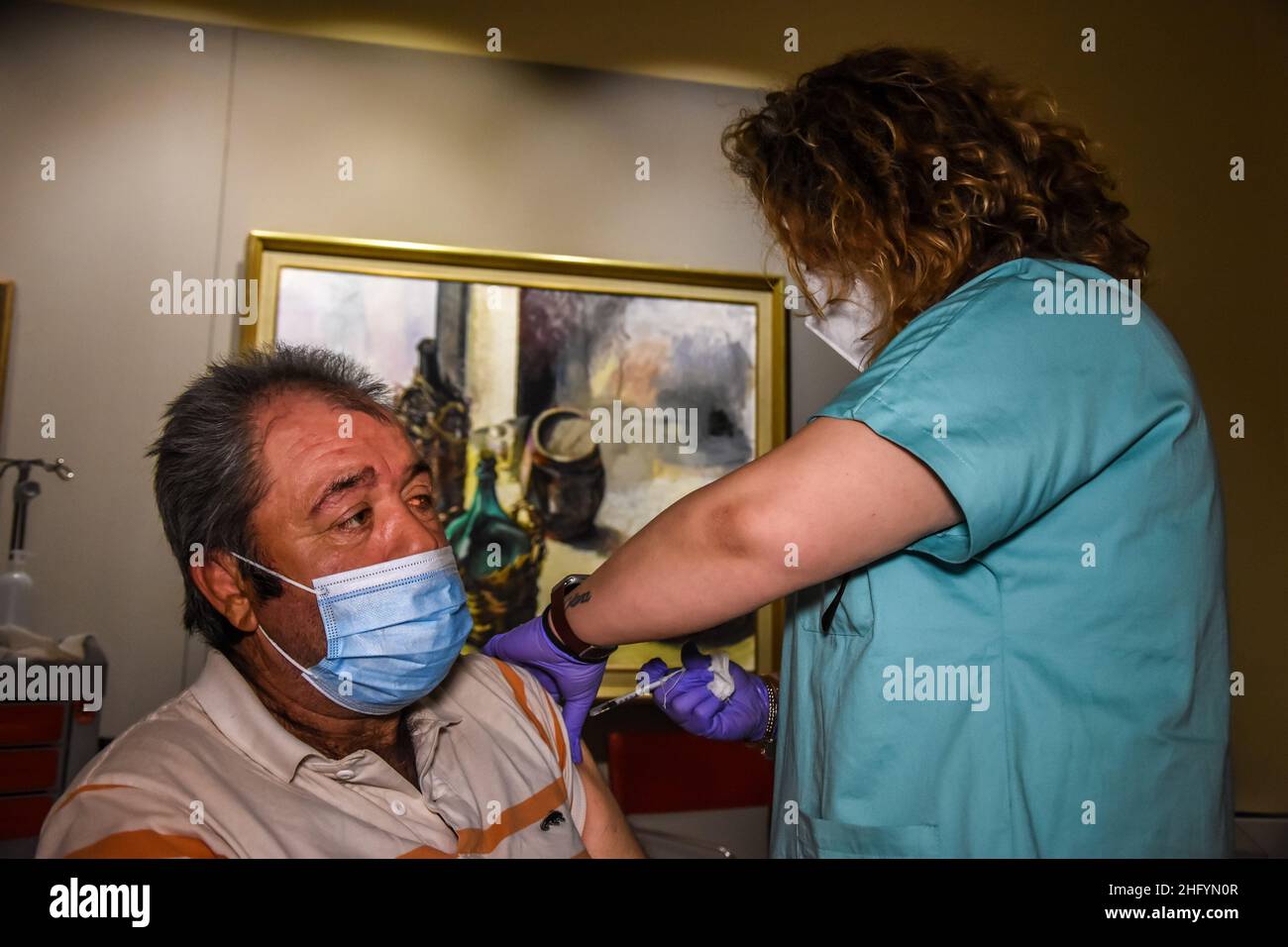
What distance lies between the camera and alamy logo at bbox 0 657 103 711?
214 cm

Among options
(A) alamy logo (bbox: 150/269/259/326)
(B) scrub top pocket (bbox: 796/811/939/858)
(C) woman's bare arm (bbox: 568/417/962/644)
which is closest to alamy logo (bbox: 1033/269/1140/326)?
(C) woman's bare arm (bbox: 568/417/962/644)

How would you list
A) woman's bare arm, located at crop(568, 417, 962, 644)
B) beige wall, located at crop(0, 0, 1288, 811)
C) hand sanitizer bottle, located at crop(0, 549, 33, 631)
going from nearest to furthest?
woman's bare arm, located at crop(568, 417, 962, 644)
hand sanitizer bottle, located at crop(0, 549, 33, 631)
beige wall, located at crop(0, 0, 1288, 811)

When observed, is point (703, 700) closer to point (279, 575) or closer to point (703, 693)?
point (703, 693)

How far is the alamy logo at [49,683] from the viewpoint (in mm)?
2145

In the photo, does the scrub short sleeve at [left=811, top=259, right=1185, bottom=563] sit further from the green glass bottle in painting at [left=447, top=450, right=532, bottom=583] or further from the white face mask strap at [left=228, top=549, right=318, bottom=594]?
the green glass bottle in painting at [left=447, top=450, right=532, bottom=583]

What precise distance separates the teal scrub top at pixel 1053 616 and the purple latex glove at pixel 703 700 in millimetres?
381

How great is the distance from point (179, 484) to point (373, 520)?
0.85ft

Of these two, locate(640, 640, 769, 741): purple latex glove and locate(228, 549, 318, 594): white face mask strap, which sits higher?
locate(228, 549, 318, 594): white face mask strap

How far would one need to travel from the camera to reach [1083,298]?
1.12 metres

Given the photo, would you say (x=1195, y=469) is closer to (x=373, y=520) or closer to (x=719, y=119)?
(x=373, y=520)
